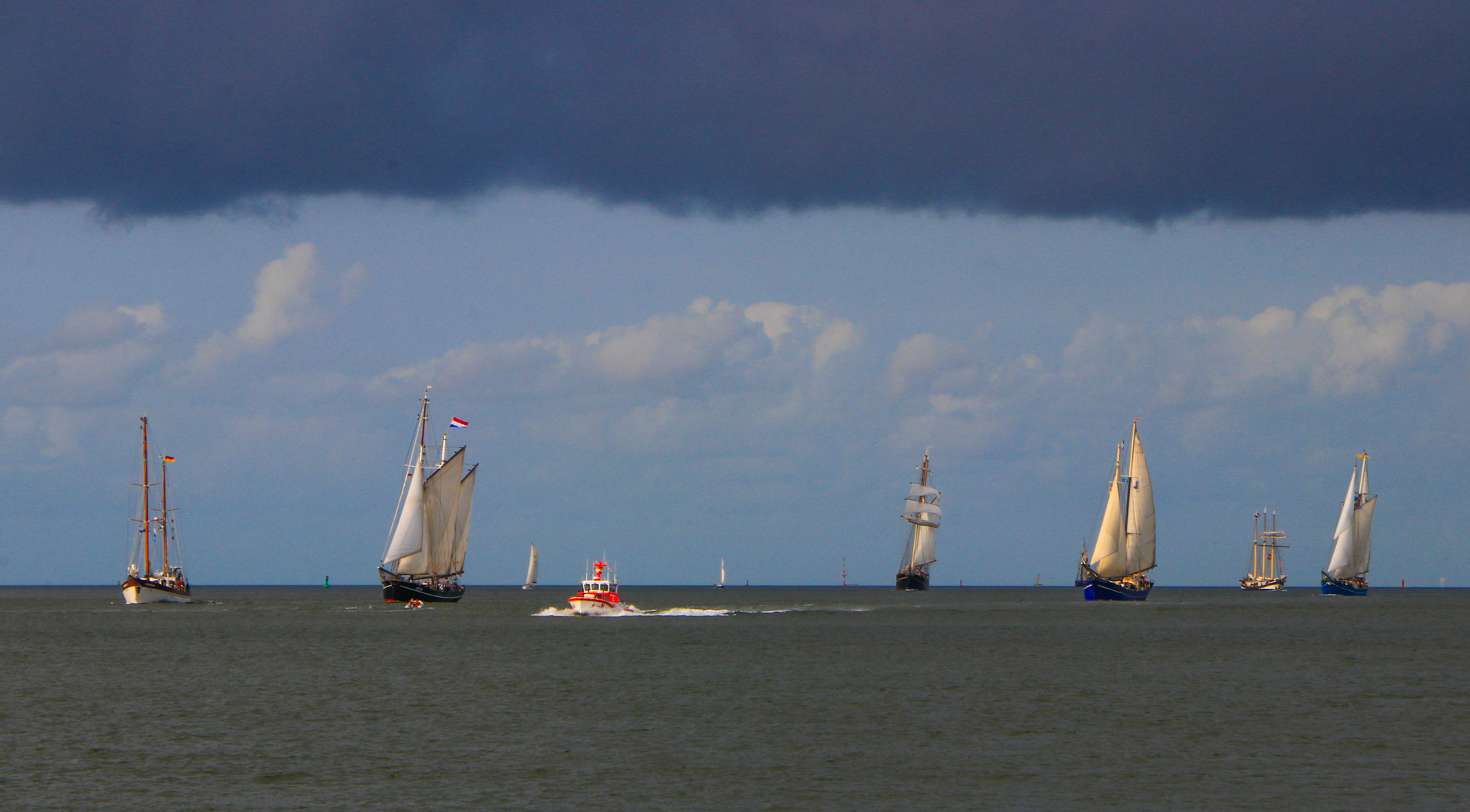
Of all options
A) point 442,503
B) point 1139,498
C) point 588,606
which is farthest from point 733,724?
point 1139,498

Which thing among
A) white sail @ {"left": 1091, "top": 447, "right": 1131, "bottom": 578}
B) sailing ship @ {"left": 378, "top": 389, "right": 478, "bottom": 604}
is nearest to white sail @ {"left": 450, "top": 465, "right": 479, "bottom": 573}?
sailing ship @ {"left": 378, "top": 389, "right": 478, "bottom": 604}

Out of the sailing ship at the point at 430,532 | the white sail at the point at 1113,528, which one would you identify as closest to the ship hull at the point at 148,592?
the sailing ship at the point at 430,532

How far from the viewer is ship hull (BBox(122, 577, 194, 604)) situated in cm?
18812

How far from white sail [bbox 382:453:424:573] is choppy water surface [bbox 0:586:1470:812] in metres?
48.8

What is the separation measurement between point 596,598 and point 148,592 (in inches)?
2705

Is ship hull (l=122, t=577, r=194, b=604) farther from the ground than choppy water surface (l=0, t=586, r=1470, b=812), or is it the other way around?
choppy water surface (l=0, t=586, r=1470, b=812)

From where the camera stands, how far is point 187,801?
144 feet

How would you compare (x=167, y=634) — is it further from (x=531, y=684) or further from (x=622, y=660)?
(x=531, y=684)

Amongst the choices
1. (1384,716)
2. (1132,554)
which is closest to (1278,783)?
(1384,716)

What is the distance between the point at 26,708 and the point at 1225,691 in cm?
5803

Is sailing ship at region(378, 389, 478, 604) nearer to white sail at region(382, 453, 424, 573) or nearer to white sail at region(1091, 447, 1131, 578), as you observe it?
white sail at region(382, 453, 424, 573)

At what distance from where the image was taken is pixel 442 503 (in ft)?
573

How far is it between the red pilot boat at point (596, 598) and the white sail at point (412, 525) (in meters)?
21.0

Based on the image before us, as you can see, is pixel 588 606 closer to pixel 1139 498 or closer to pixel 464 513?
pixel 464 513
